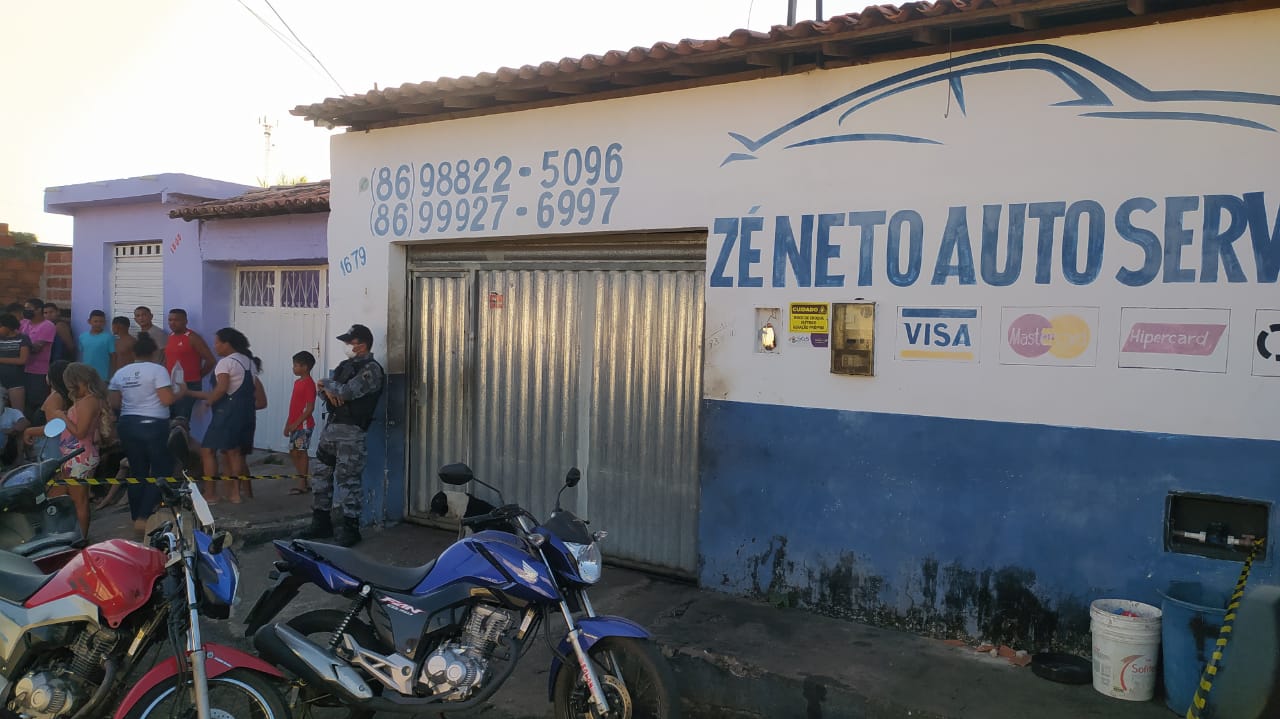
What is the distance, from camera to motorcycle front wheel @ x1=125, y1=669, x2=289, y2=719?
143 inches

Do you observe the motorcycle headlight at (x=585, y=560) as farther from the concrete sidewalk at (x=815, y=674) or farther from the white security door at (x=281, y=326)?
the white security door at (x=281, y=326)

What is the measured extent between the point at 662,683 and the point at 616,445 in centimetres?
305

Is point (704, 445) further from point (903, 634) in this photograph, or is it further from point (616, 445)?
point (903, 634)

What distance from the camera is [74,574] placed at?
390cm

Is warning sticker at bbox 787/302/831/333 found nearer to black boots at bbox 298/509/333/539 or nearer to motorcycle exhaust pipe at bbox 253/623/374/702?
motorcycle exhaust pipe at bbox 253/623/374/702

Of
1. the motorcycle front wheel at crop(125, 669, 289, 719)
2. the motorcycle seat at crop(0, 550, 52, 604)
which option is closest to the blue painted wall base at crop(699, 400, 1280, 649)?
the motorcycle front wheel at crop(125, 669, 289, 719)

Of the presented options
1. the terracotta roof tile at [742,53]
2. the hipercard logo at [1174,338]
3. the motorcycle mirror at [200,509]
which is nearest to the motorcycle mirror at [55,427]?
the motorcycle mirror at [200,509]

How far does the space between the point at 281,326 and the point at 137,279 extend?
2.98 meters

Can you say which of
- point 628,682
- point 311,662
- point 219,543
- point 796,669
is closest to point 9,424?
point 219,543

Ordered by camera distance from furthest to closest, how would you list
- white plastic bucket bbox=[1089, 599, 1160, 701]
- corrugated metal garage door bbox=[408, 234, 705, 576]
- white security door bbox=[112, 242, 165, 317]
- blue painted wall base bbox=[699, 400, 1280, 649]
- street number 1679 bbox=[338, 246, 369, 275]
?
1. white security door bbox=[112, 242, 165, 317]
2. street number 1679 bbox=[338, 246, 369, 275]
3. corrugated metal garage door bbox=[408, 234, 705, 576]
4. blue painted wall base bbox=[699, 400, 1280, 649]
5. white plastic bucket bbox=[1089, 599, 1160, 701]

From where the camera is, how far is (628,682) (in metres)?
4.02

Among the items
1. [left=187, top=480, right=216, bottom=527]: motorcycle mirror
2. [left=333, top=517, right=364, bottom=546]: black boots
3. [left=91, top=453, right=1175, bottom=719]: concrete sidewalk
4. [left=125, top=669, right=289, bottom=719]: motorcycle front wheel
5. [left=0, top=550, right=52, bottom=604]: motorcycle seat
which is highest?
[left=187, top=480, right=216, bottom=527]: motorcycle mirror

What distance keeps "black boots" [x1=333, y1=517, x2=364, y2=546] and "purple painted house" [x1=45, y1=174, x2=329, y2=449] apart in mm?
3519

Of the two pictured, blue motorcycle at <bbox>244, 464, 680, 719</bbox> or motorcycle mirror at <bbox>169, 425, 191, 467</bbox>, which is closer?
blue motorcycle at <bbox>244, 464, 680, 719</bbox>
